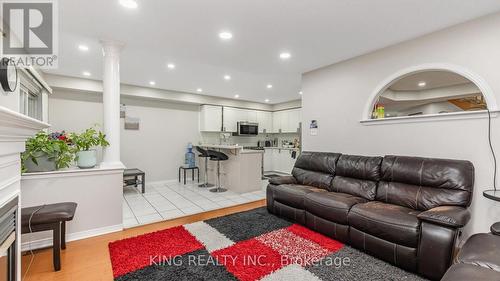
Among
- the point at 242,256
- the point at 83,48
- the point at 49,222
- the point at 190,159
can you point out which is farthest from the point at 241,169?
the point at 83,48

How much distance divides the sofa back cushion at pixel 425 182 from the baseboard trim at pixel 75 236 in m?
3.42

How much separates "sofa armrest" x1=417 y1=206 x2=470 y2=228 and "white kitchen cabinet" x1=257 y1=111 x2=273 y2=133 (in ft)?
20.8

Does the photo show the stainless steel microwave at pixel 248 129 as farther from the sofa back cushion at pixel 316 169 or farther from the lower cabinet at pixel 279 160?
the sofa back cushion at pixel 316 169

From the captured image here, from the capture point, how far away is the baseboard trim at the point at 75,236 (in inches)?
93.9

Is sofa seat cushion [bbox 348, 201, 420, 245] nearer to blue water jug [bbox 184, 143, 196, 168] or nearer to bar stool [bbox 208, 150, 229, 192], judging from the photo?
bar stool [bbox 208, 150, 229, 192]

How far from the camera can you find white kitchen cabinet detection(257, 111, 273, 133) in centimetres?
806

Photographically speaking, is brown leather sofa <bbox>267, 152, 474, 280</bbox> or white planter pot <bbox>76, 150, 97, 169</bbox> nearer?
brown leather sofa <bbox>267, 152, 474, 280</bbox>

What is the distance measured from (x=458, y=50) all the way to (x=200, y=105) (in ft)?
18.6

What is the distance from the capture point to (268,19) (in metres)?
2.42

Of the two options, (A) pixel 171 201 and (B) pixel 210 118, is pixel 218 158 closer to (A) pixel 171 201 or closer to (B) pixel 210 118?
(A) pixel 171 201

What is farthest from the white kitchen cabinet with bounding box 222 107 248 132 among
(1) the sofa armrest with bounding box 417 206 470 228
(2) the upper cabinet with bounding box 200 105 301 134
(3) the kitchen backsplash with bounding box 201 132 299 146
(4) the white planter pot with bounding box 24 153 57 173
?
(1) the sofa armrest with bounding box 417 206 470 228

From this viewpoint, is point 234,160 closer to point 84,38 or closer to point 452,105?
point 84,38

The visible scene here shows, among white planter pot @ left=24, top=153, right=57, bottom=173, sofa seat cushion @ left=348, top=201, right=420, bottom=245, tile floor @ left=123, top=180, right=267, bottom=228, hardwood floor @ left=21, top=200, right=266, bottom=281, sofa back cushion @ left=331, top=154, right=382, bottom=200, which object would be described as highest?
white planter pot @ left=24, top=153, right=57, bottom=173

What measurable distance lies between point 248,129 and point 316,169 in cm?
409
